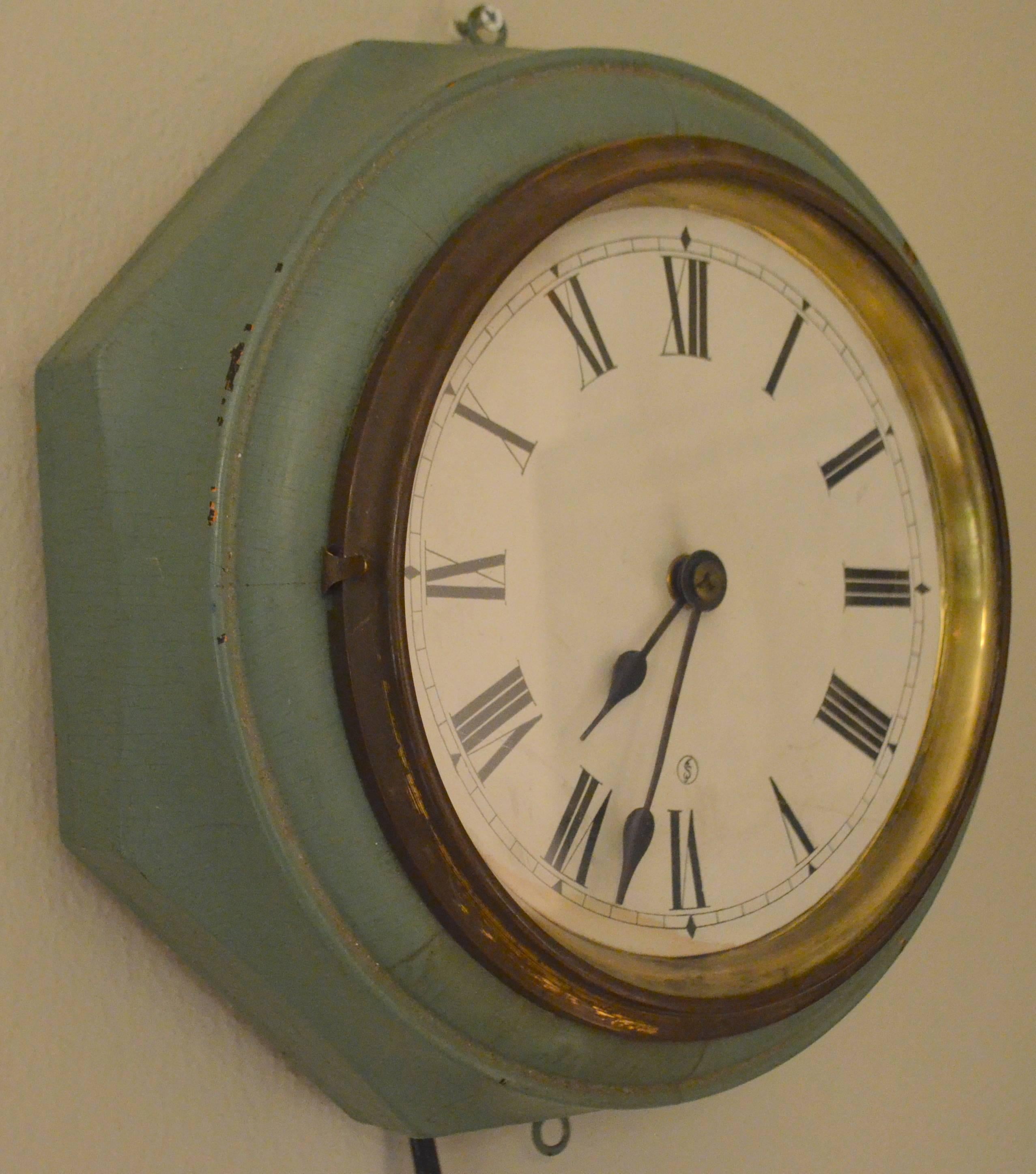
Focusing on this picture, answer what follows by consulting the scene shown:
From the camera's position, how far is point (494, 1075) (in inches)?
27.0

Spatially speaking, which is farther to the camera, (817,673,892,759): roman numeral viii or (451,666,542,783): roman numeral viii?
(817,673,892,759): roman numeral viii

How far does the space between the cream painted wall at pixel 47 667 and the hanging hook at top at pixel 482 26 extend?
0.8 inches

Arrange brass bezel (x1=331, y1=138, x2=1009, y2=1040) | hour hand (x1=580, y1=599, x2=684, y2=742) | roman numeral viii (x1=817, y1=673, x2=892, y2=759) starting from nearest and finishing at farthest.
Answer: brass bezel (x1=331, y1=138, x2=1009, y2=1040) → hour hand (x1=580, y1=599, x2=684, y2=742) → roman numeral viii (x1=817, y1=673, x2=892, y2=759)

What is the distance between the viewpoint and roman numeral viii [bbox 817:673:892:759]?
2.73 ft

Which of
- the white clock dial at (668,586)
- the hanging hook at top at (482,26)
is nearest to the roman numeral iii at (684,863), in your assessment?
the white clock dial at (668,586)

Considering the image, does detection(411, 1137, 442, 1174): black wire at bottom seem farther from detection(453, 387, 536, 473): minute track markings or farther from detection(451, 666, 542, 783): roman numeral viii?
detection(453, 387, 536, 473): minute track markings

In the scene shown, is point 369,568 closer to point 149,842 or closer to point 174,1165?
point 149,842

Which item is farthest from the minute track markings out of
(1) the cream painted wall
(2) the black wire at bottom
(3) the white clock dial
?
(2) the black wire at bottom

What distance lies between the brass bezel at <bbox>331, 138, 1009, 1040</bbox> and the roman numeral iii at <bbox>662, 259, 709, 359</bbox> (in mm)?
37

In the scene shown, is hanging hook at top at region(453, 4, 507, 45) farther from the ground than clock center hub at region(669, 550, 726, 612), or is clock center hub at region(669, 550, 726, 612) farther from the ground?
hanging hook at top at region(453, 4, 507, 45)

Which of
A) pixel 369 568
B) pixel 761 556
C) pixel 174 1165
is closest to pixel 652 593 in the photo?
pixel 761 556

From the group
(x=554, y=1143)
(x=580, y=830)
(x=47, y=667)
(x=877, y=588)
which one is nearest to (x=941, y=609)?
(x=877, y=588)

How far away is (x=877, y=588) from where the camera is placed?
2.81 feet

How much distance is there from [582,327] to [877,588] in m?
0.28
